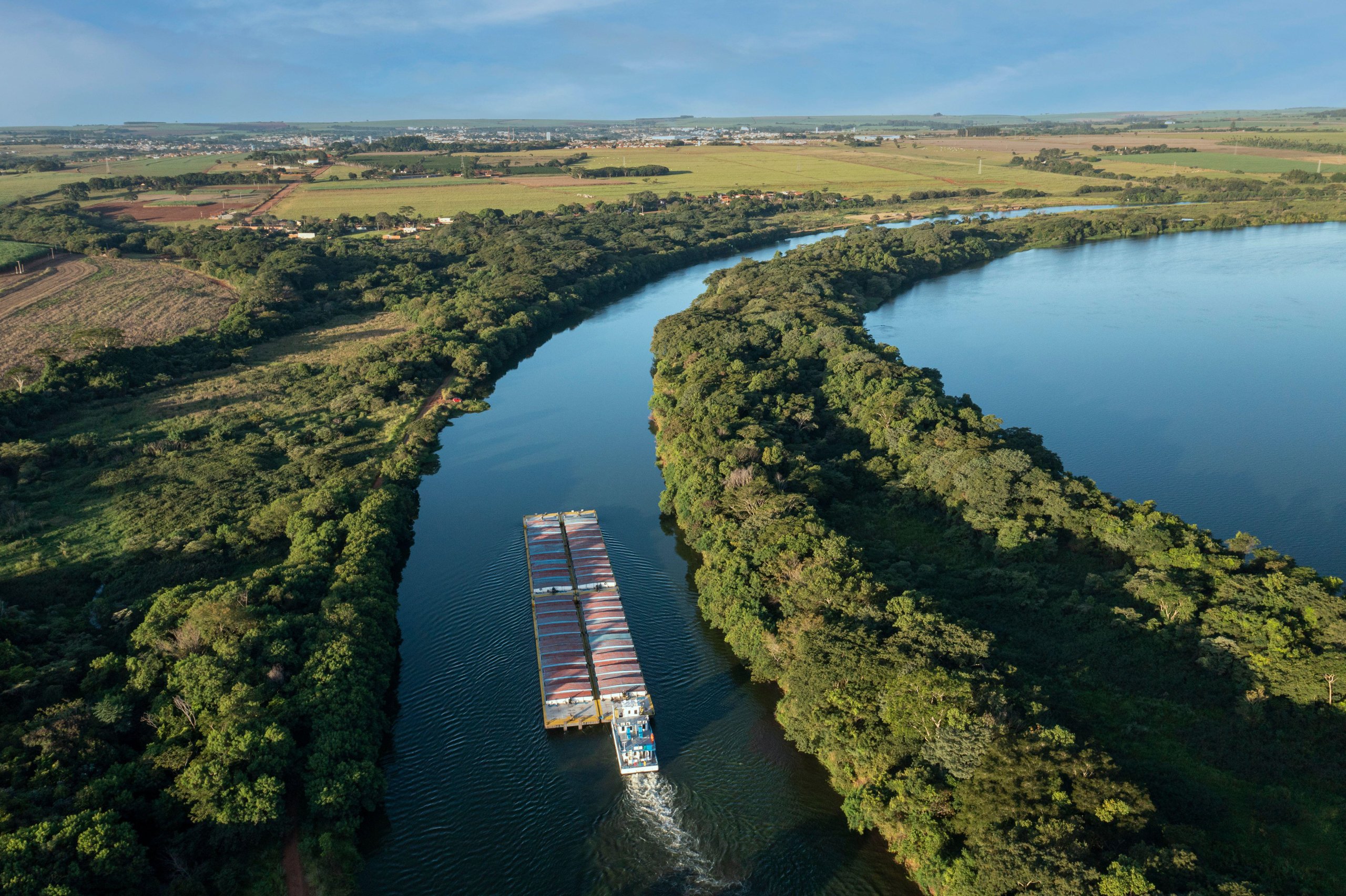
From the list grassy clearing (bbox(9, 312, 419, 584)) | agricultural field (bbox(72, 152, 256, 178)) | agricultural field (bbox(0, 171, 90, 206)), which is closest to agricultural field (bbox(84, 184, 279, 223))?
agricultural field (bbox(0, 171, 90, 206))

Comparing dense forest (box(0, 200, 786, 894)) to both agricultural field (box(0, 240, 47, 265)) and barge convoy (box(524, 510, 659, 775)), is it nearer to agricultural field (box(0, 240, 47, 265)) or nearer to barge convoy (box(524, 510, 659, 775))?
barge convoy (box(524, 510, 659, 775))

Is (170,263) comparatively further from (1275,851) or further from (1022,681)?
(1275,851)

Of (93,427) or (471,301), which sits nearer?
(93,427)

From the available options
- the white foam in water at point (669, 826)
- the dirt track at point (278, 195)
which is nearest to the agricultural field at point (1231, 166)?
the dirt track at point (278, 195)

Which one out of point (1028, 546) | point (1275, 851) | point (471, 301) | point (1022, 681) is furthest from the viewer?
point (471, 301)

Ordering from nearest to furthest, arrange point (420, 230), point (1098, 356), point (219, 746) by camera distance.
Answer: point (219, 746)
point (1098, 356)
point (420, 230)

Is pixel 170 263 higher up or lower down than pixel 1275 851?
higher up

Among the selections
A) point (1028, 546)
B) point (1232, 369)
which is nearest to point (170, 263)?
point (1028, 546)

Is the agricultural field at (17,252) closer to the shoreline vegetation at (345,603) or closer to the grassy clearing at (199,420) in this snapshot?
the shoreline vegetation at (345,603)

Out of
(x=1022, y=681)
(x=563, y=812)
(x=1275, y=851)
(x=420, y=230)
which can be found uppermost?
(x=420, y=230)
